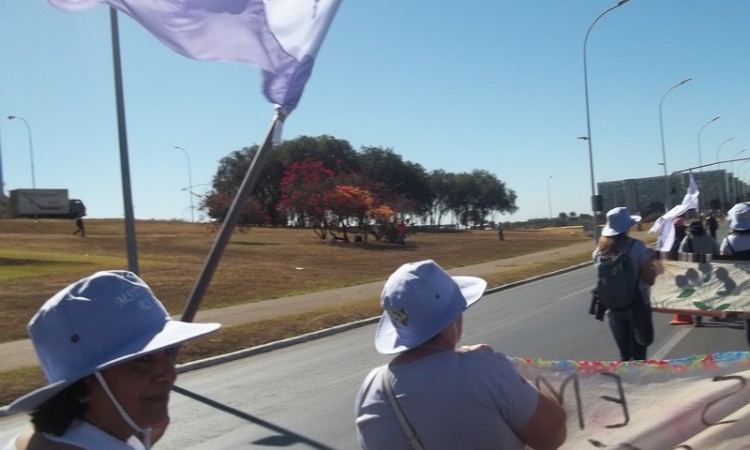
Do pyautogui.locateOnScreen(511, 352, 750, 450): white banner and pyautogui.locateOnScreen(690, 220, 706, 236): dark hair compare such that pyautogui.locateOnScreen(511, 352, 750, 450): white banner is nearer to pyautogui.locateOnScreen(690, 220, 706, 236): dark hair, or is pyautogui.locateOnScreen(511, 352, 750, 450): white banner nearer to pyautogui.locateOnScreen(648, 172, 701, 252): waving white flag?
pyautogui.locateOnScreen(648, 172, 701, 252): waving white flag

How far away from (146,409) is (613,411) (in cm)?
177

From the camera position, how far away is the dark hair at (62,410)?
175cm

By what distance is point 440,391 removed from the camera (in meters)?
2.38

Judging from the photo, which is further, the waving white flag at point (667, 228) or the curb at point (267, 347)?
the curb at point (267, 347)

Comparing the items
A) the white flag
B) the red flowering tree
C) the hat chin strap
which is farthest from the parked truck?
the hat chin strap

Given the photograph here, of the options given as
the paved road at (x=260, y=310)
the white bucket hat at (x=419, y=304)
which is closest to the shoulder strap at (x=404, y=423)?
the white bucket hat at (x=419, y=304)

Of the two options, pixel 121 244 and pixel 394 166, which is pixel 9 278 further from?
pixel 394 166

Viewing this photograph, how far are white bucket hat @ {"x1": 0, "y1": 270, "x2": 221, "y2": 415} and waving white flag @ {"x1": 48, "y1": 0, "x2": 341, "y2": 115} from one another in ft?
4.88

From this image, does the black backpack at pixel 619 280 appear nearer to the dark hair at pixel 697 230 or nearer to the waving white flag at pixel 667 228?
the waving white flag at pixel 667 228

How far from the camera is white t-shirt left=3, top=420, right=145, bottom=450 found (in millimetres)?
1731

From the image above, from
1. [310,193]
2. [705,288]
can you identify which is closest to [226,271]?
[705,288]

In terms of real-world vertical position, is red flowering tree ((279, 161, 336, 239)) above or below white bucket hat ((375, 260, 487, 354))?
above

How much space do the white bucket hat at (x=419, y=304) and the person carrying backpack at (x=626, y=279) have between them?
11.8 ft

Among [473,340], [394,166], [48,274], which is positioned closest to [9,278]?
[48,274]
